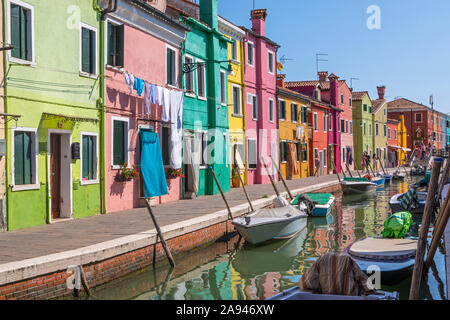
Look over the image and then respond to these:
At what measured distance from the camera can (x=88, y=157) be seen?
13852 millimetres

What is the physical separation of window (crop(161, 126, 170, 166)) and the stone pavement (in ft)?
6.26

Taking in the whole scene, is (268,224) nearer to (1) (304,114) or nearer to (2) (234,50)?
(2) (234,50)

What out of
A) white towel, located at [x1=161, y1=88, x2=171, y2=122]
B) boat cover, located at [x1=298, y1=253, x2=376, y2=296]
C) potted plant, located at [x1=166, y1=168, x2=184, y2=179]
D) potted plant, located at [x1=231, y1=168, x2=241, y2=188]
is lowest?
boat cover, located at [x1=298, y1=253, x2=376, y2=296]

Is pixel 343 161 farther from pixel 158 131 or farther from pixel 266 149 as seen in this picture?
pixel 158 131

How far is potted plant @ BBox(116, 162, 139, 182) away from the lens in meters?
15.0

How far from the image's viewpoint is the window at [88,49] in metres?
13.6

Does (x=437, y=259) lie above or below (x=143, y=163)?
below

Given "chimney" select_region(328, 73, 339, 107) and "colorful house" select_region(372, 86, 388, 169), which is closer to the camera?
"chimney" select_region(328, 73, 339, 107)

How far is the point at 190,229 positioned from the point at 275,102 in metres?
20.4

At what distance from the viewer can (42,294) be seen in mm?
7598

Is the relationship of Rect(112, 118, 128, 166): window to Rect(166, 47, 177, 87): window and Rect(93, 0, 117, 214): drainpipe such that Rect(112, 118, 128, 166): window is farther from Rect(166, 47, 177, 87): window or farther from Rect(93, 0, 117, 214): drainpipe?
Rect(166, 47, 177, 87): window

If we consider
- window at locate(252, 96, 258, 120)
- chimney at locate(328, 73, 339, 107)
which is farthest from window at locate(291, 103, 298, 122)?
chimney at locate(328, 73, 339, 107)

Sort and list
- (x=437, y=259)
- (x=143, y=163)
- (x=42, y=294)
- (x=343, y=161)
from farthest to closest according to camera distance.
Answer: (x=343, y=161), (x=143, y=163), (x=437, y=259), (x=42, y=294)

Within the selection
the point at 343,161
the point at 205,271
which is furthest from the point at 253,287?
the point at 343,161
